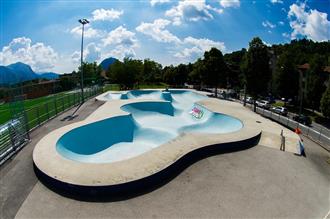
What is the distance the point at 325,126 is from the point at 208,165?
26.1 m

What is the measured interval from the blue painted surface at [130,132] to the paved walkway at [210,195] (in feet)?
9.92

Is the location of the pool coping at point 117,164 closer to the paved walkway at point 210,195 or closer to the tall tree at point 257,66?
the paved walkway at point 210,195

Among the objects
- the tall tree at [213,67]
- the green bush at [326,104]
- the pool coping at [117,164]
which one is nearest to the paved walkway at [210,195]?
the pool coping at [117,164]

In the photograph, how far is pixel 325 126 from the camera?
28.7m

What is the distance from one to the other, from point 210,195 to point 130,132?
10706 mm

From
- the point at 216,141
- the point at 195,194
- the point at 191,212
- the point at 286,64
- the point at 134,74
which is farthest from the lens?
the point at 134,74

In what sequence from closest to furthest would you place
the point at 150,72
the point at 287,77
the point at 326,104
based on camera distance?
the point at 326,104 < the point at 287,77 < the point at 150,72

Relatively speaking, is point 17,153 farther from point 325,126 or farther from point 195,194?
point 325,126

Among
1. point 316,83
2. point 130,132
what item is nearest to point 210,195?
point 130,132

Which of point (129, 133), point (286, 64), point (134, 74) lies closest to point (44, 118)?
point (129, 133)

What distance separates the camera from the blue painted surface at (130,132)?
→ 13.3 m

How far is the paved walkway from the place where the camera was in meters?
7.16

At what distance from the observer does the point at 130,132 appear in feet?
58.5

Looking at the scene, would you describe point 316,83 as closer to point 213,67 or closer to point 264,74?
point 264,74
